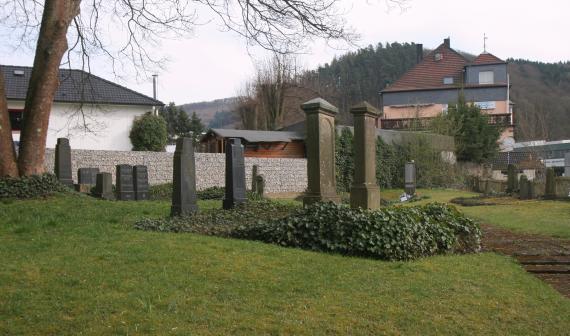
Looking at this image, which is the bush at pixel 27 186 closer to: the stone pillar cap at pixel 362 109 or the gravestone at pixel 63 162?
the gravestone at pixel 63 162

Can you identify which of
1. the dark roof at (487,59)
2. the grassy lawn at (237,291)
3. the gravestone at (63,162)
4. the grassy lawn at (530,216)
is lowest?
the grassy lawn at (530,216)

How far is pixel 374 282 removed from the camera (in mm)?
6816

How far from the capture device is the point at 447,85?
213 feet

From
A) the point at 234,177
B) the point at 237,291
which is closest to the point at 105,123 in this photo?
the point at 234,177

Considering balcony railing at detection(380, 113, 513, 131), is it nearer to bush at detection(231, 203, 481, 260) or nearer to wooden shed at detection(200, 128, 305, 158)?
wooden shed at detection(200, 128, 305, 158)

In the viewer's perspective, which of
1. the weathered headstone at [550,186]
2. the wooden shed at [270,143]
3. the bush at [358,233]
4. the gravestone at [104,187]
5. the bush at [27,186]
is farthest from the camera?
the wooden shed at [270,143]

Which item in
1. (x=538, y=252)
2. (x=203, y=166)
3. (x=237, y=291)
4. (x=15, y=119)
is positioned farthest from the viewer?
(x=15, y=119)

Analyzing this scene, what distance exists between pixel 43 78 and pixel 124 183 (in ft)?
20.0

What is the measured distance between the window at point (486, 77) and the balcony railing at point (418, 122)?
32.6 feet

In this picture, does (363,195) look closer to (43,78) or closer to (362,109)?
(362,109)

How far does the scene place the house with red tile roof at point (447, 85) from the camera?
2472 inches

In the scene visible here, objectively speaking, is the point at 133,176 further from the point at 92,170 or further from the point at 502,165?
the point at 502,165

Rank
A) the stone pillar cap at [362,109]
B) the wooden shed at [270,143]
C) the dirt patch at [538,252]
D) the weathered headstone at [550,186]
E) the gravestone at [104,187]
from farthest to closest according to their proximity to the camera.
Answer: the wooden shed at [270,143] → the weathered headstone at [550,186] → the gravestone at [104,187] → the stone pillar cap at [362,109] → the dirt patch at [538,252]

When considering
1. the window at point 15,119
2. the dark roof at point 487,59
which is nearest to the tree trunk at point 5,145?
the window at point 15,119
